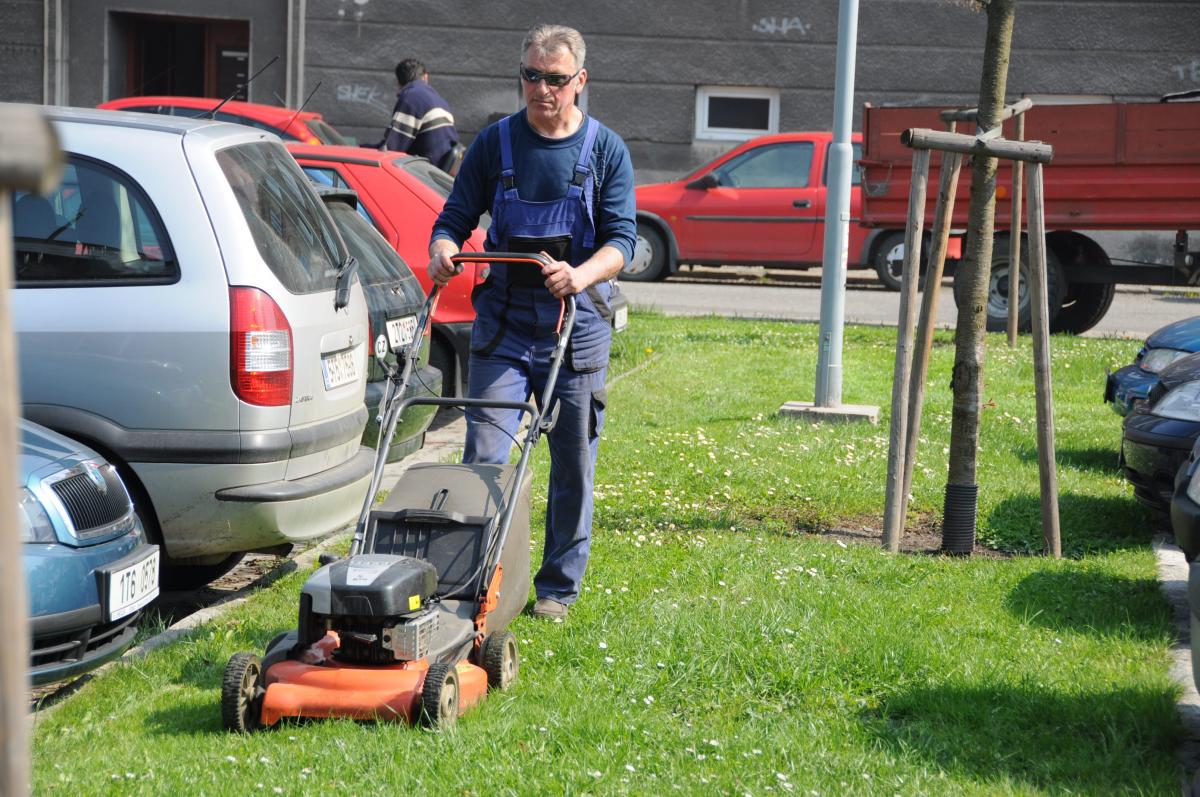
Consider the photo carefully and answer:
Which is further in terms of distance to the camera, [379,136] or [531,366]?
[379,136]

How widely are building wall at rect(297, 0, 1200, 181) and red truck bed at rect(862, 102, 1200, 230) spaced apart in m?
7.57

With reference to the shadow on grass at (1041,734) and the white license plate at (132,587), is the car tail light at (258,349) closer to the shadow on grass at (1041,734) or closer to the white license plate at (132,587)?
the white license plate at (132,587)

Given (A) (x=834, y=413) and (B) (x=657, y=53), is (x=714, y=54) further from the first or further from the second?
(A) (x=834, y=413)

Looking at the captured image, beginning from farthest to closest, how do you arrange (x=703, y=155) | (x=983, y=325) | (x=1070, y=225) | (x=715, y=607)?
(x=703, y=155), (x=1070, y=225), (x=983, y=325), (x=715, y=607)

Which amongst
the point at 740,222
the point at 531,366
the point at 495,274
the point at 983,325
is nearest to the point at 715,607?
the point at 531,366

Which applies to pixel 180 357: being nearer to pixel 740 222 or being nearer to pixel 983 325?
pixel 983 325

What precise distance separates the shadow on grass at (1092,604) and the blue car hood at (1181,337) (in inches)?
85.7

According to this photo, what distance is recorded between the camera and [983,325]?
6.12m

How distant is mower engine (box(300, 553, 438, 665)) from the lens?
149 inches

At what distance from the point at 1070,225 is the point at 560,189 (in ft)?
30.6

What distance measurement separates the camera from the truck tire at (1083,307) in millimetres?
13438

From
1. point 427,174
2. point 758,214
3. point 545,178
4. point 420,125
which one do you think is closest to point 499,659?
point 545,178

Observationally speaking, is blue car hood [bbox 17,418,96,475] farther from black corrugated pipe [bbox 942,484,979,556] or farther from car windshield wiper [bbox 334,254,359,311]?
black corrugated pipe [bbox 942,484,979,556]

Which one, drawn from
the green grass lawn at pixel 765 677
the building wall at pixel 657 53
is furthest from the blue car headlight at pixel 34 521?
the building wall at pixel 657 53
